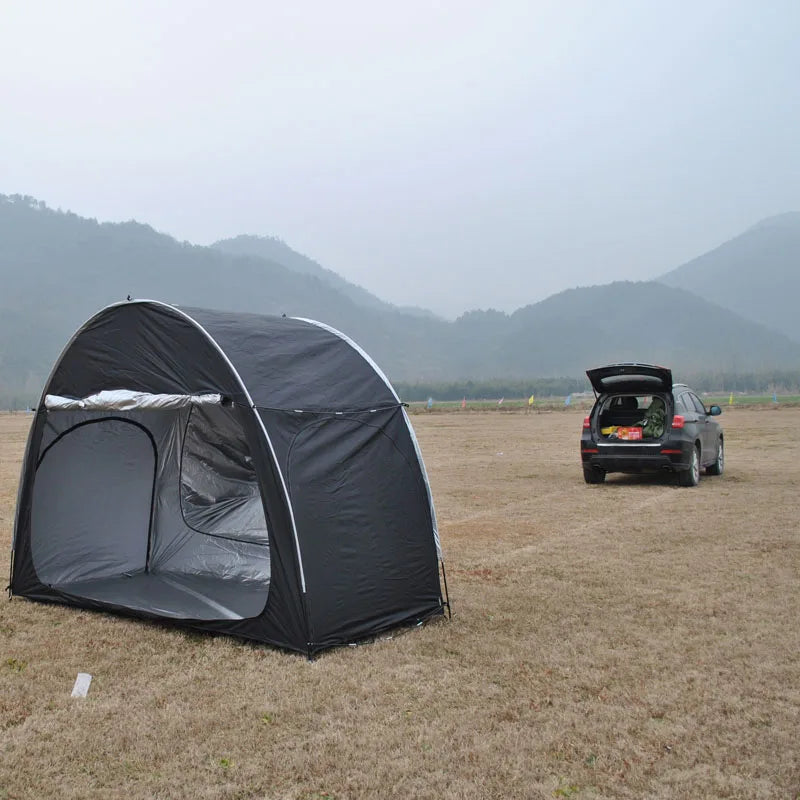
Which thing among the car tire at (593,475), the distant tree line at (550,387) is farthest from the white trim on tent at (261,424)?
the distant tree line at (550,387)

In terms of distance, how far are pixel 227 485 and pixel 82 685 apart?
3.32m

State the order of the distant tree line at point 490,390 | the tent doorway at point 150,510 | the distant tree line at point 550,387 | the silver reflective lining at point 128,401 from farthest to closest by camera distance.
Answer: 1. the distant tree line at point 550,387
2. the distant tree line at point 490,390
3. the tent doorway at point 150,510
4. the silver reflective lining at point 128,401

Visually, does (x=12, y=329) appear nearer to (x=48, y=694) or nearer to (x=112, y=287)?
(x=112, y=287)

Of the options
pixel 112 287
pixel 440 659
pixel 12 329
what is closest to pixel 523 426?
pixel 440 659

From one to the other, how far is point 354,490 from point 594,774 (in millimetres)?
2729

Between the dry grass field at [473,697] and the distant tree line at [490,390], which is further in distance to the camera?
the distant tree line at [490,390]

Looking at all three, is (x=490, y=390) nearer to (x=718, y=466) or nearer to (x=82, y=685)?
(x=718, y=466)

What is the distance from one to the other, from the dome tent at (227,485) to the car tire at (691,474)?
7.69 meters

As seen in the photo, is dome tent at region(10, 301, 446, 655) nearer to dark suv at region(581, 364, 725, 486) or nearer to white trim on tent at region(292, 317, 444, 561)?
white trim on tent at region(292, 317, 444, 561)

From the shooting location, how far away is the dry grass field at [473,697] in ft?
12.8

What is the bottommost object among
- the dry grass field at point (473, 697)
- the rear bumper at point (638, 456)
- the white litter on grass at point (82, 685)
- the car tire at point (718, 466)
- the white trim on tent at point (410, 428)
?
the dry grass field at point (473, 697)

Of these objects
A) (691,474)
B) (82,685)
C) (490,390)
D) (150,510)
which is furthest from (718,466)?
(490,390)

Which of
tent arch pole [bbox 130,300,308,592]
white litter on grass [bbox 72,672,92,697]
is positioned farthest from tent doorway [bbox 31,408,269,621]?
white litter on grass [bbox 72,672,92,697]

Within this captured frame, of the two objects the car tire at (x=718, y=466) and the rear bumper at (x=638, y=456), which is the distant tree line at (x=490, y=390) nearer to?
the car tire at (x=718, y=466)
